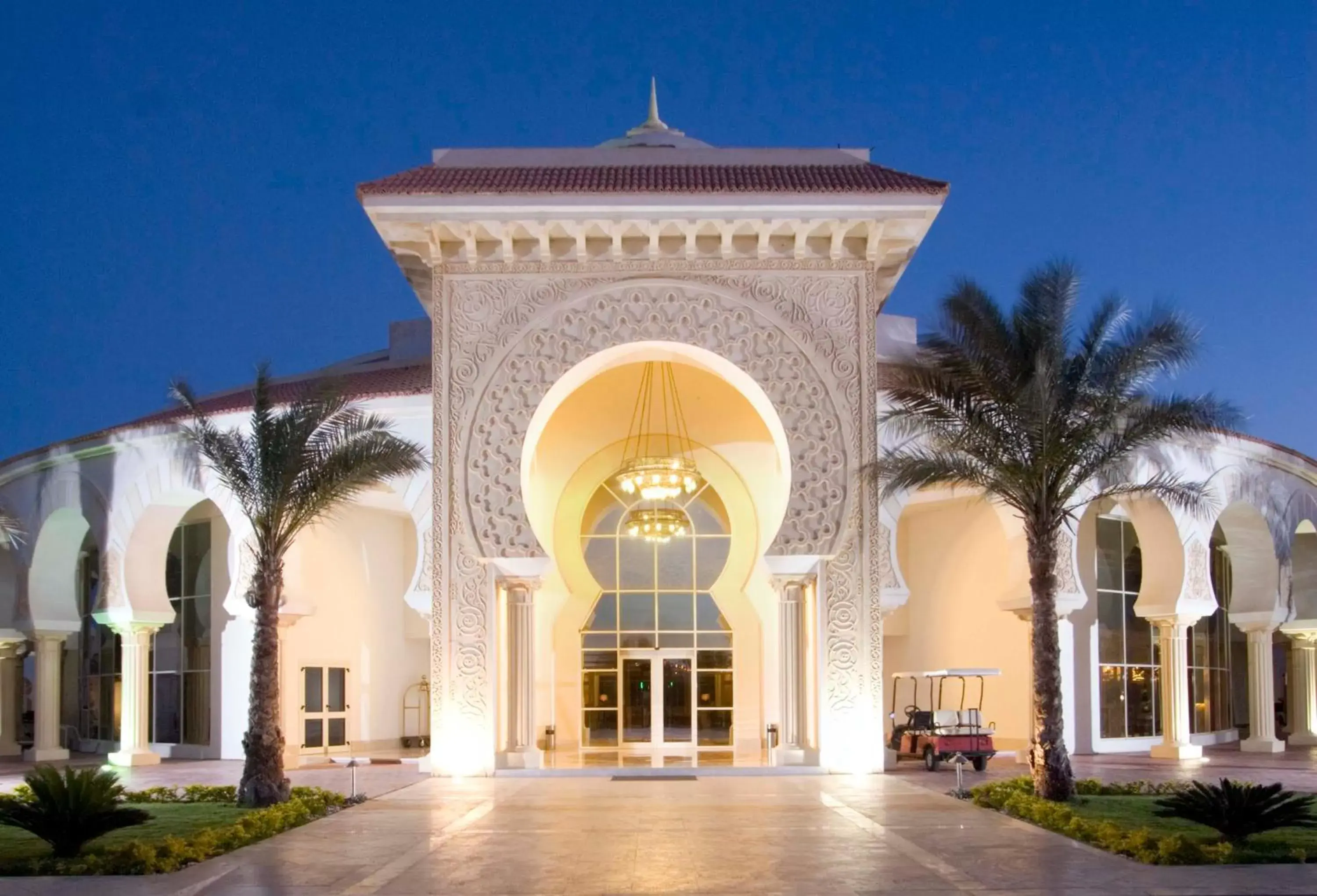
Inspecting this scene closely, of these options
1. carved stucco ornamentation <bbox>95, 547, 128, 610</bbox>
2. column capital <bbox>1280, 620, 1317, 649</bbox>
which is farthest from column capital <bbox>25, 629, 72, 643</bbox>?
column capital <bbox>1280, 620, 1317, 649</bbox>

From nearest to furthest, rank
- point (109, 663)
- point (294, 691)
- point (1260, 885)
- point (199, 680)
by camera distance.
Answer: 1. point (1260, 885)
2. point (294, 691)
3. point (199, 680)
4. point (109, 663)

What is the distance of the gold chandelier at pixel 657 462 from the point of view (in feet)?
75.0

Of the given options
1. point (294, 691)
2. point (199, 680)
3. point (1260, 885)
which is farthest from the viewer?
point (199, 680)

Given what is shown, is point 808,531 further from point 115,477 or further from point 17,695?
point 17,695

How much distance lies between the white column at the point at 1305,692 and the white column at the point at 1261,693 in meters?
2.24

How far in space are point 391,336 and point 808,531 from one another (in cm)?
1716

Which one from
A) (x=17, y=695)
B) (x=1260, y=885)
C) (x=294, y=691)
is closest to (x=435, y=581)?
(x=294, y=691)

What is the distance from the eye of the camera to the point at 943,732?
75.7ft

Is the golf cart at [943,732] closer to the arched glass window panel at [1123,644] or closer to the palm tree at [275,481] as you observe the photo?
the arched glass window panel at [1123,644]

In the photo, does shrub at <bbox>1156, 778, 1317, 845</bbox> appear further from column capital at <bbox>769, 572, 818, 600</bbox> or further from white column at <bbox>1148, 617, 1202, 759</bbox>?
white column at <bbox>1148, 617, 1202, 759</bbox>

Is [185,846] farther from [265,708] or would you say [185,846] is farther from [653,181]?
[653,181]

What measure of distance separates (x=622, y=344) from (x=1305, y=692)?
19.3 m

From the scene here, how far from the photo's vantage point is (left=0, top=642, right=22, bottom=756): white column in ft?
96.4

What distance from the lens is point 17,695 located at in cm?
3022
